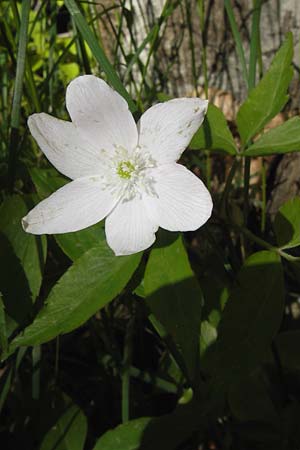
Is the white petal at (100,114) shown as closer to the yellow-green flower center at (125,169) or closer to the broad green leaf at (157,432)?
the yellow-green flower center at (125,169)

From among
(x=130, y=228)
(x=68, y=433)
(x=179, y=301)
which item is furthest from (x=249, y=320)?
(x=68, y=433)

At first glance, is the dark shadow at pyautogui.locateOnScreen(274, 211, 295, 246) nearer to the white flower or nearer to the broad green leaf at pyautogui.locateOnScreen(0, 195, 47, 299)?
the white flower

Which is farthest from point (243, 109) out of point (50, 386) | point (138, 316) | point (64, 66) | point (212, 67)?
point (64, 66)

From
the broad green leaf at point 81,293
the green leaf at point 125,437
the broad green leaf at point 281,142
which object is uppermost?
the broad green leaf at point 281,142

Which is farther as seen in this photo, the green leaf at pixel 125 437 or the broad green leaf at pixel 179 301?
the green leaf at pixel 125 437

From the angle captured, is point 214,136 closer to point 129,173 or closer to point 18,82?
point 129,173

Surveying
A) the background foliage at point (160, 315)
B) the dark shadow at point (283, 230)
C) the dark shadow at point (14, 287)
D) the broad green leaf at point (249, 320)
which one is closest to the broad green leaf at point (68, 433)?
the background foliage at point (160, 315)

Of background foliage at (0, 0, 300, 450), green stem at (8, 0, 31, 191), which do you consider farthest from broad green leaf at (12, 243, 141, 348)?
green stem at (8, 0, 31, 191)

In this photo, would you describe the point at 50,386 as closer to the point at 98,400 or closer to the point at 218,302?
the point at 98,400
